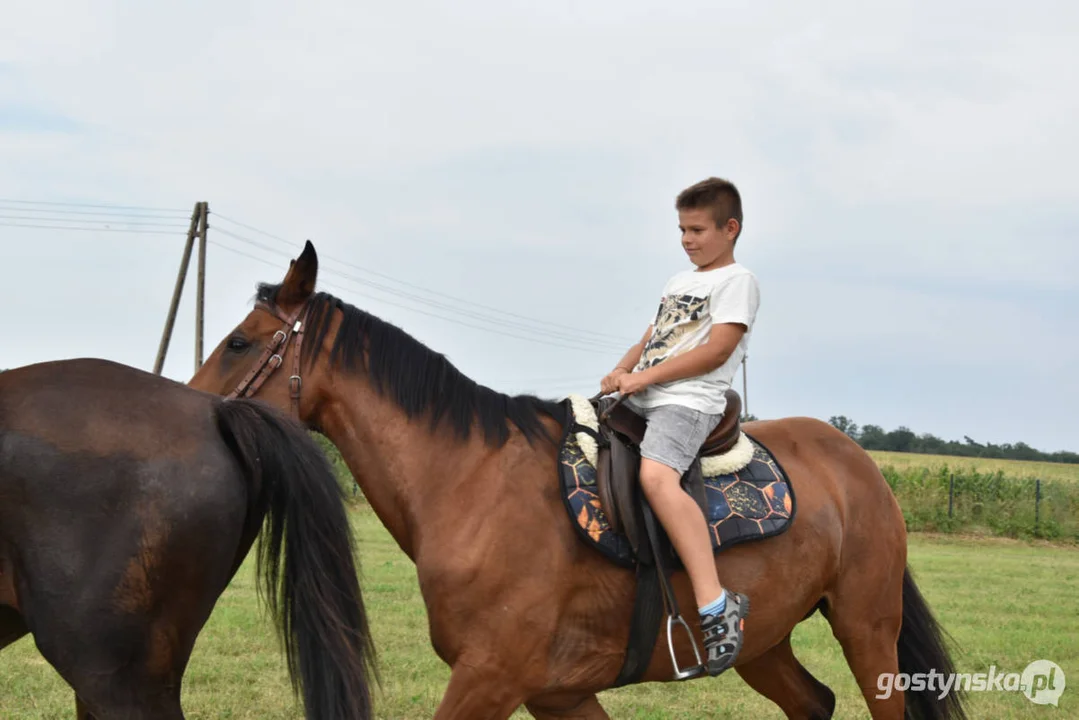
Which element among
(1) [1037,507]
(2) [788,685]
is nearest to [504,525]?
(2) [788,685]

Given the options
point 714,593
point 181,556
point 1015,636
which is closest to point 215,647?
point 181,556

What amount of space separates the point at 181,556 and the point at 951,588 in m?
11.8

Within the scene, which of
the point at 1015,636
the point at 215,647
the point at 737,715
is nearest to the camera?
the point at 737,715

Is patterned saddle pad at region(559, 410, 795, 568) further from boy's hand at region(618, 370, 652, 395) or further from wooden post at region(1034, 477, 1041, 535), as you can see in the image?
wooden post at region(1034, 477, 1041, 535)

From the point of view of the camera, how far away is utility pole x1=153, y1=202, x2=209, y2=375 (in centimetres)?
2327

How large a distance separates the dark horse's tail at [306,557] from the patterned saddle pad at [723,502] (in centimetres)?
90

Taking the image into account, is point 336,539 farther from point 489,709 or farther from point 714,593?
point 714,593

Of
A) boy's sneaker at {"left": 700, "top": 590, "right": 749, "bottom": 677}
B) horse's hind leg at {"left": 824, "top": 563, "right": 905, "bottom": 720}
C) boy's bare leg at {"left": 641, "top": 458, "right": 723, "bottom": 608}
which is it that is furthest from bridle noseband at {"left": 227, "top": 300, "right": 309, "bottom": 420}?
horse's hind leg at {"left": 824, "top": 563, "right": 905, "bottom": 720}

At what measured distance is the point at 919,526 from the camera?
22844 millimetres

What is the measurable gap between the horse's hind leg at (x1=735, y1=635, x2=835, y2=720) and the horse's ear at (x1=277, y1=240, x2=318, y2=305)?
2.76 meters

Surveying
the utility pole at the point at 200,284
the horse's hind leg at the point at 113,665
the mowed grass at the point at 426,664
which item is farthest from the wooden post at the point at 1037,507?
the horse's hind leg at the point at 113,665

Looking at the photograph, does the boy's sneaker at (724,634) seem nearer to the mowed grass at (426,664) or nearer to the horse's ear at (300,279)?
the mowed grass at (426,664)

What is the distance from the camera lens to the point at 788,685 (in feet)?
15.6

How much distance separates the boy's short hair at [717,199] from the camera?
4.04 meters
